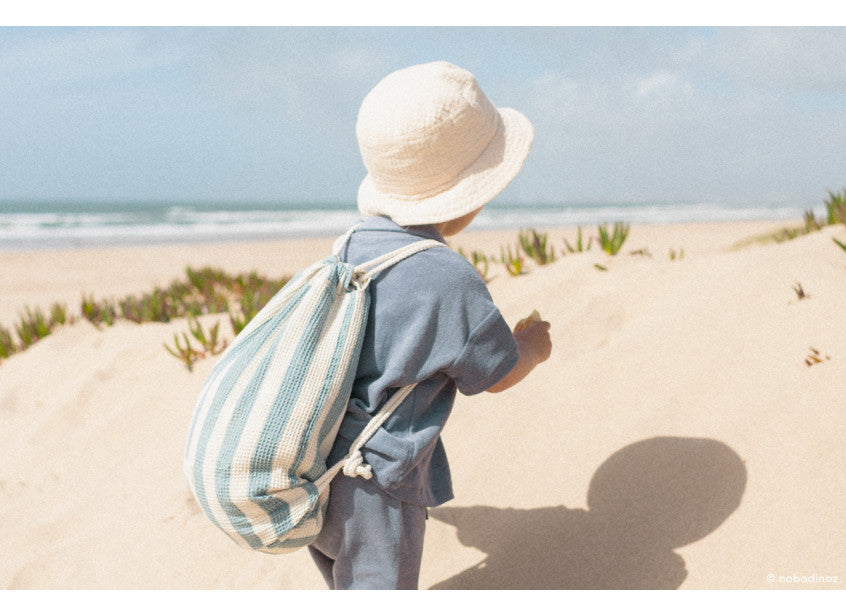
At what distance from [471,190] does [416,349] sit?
0.39m

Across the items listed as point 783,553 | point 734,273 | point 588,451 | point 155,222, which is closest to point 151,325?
point 588,451

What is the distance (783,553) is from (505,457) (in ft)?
3.36

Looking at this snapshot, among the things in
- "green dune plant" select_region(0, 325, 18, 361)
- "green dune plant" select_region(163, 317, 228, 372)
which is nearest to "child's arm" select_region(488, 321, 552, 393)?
"green dune plant" select_region(163, 317, 228, 372)

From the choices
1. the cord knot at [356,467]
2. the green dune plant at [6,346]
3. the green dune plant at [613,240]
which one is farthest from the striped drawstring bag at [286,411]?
the green dune plant at [6,346]

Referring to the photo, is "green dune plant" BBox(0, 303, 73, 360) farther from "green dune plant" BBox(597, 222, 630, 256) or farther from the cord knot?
the cord knot

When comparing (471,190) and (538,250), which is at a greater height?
(471,190)

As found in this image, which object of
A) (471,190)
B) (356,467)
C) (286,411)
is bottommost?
(356,467)

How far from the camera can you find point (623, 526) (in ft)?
Result: 7.03

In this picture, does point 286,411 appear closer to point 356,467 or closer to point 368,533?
point 356,467

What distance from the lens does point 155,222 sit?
77.4 ft

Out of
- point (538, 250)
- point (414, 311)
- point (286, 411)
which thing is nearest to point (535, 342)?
point (414, 311)

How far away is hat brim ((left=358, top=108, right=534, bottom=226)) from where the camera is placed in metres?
1.56

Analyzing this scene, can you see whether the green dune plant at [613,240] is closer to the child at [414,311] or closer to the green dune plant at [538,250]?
the green dune plant at [538,250]

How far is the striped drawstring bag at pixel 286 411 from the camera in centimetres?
147
